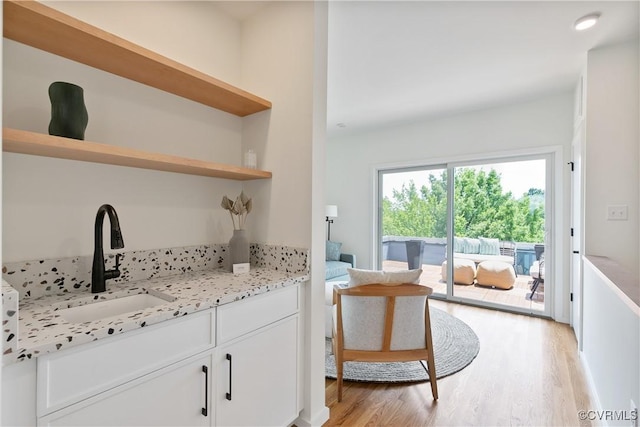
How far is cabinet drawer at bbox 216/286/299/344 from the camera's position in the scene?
4.30 ft

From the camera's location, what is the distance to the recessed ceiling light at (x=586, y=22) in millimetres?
2100

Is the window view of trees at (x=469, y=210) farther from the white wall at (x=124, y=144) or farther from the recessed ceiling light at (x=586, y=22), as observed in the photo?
the white wall at (x=124, y=144)

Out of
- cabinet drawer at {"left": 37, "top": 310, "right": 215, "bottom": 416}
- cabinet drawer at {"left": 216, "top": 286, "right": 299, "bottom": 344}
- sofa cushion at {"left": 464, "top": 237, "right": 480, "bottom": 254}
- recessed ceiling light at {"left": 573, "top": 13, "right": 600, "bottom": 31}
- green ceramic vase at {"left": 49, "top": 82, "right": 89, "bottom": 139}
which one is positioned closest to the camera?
cabinet drawer at {"left": 37, "top": 310, "right": 215, "bottom": 416}

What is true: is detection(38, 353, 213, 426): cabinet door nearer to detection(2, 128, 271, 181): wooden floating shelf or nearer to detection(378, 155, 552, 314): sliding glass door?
detection(2, 128, 271, 181): wooden floating shelf

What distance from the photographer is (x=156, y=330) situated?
1081 millimetres

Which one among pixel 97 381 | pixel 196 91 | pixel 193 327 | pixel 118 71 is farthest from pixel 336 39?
pixel 97 381

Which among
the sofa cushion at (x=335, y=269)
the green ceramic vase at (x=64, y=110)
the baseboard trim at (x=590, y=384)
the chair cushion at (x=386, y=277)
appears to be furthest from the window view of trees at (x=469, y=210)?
the green ceramic vase at (x=64, y=110)

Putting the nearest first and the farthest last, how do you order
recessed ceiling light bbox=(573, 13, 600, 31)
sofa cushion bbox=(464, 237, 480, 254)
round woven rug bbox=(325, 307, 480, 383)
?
1. recessed ceiling light bbox=(573, 13, 600, 31)
2. round woven rug bbox=(325, 307, 480, 383)
3. sofa cushion bbox=(464, 237, 480, 254)

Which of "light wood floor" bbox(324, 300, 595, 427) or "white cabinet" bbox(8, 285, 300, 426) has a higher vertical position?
"white cabinet" bbox(8, 285, 300, 426)

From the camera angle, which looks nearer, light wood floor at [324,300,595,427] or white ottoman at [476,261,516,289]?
light wood floor at [324,300,595,427]

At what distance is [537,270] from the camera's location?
375cm

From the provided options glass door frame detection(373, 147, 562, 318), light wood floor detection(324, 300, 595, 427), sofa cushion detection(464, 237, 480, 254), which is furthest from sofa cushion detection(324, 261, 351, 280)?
light wood floor detection(324, 300, 595, 427)

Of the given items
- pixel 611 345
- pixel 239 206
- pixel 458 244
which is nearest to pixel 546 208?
pixel 458 244

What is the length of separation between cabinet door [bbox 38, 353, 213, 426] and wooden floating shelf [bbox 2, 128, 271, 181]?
88 centimetres
